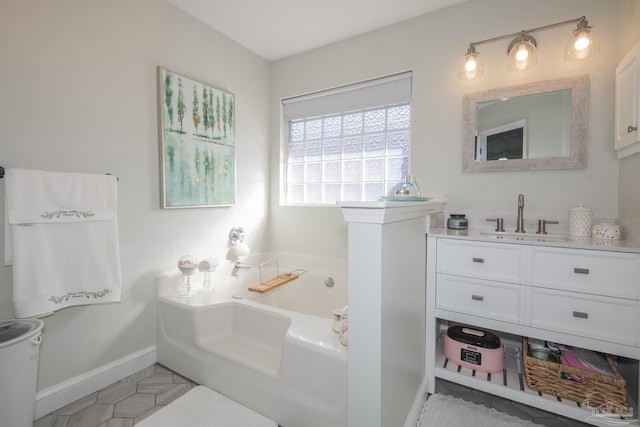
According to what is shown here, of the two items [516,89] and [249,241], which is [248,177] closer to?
[249,241]

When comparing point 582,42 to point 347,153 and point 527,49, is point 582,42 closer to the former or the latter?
point 527,49

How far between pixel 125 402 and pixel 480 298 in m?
2.09

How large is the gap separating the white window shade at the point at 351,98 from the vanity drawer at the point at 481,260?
132 cm

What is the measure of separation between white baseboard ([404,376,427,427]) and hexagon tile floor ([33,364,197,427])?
130 cm

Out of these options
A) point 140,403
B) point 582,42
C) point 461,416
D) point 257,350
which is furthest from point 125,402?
point 582,42

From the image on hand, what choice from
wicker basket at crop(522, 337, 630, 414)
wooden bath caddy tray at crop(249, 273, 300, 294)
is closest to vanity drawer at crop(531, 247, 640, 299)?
wicker basket at crop(522, 337, 630, 414)

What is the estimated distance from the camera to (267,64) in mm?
3029

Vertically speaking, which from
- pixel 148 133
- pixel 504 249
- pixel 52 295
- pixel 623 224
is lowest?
pixel 52 295

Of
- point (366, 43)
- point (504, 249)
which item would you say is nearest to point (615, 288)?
point (504, 249)

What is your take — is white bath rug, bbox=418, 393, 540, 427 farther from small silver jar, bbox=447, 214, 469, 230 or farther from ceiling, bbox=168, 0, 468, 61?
ceiling, bbox=168, 0, 468, 61

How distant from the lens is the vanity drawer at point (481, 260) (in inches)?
61.8

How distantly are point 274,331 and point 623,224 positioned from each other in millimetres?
2047

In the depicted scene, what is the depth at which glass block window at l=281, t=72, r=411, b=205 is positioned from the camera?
100 inches

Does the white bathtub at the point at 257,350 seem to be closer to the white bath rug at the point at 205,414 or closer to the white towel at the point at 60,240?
the white bath rug at the point at 205,414
